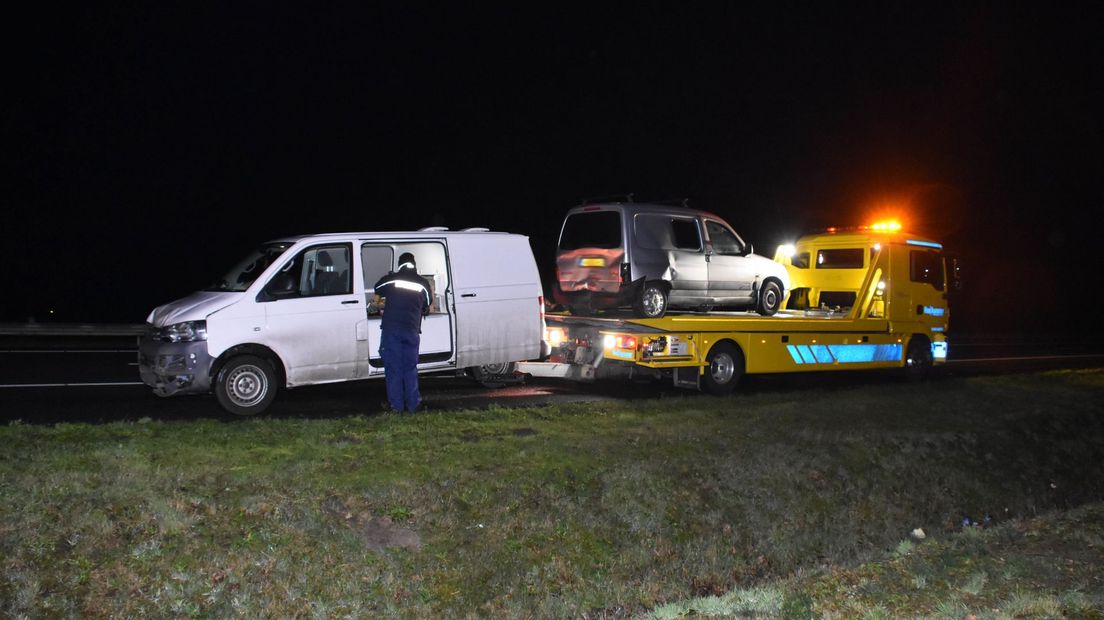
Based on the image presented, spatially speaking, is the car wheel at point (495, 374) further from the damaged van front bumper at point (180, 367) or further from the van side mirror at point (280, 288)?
the damaged van front bumper at point (180, 367)

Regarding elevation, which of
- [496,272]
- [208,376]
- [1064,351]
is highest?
[496,272]

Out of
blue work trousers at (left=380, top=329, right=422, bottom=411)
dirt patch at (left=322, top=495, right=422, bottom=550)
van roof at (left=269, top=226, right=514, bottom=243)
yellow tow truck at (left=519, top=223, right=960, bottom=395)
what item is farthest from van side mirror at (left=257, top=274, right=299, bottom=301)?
yellow tow truck at (left=519, top=223, right=960, bottom=395)

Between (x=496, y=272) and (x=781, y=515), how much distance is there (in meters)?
4.80

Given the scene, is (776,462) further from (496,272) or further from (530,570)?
(496,272)

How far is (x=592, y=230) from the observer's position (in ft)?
41.0

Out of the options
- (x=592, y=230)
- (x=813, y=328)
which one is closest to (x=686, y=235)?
(x=592, y=230)

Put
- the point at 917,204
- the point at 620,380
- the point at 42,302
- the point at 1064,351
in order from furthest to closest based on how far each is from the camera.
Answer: the point at 917,204 < the point at 42,302 < the point at 1064,351 < the point at 620,380

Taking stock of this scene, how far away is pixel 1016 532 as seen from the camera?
7.15 metres

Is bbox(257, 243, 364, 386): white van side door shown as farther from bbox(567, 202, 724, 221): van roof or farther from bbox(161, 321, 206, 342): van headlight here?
bbox(567, 202, 724, 221): van roof

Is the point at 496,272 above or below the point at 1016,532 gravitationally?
above

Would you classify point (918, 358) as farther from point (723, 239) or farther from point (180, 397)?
point (180, 397)

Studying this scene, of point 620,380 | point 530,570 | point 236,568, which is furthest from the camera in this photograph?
point 620,380

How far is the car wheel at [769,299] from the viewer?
45.7ft

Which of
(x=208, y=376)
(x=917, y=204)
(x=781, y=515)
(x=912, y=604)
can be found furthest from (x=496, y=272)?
(x=917, y=204)
